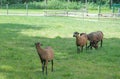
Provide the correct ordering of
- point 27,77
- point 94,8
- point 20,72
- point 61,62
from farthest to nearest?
1. point 94,8
2. point 61,62
3. point 20,72
4. point 27,77

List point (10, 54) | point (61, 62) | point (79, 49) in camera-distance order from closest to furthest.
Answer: point (61, 62) < point (10, 54) < point (79, 49)

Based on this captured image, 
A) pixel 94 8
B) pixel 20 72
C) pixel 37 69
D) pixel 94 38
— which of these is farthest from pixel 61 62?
pixel 94 8

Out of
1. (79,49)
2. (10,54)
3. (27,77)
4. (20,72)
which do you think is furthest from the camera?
(79,49)

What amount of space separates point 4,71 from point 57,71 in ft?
5.96

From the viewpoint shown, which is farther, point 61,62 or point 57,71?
point 61,62

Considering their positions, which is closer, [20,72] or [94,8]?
[20,72]

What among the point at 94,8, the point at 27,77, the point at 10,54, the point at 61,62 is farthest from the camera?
the point at 94,8

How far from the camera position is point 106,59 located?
15.4m

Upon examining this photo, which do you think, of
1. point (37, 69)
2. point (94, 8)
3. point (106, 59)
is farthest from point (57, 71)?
point (94, 8)

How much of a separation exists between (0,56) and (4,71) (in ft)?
10.5

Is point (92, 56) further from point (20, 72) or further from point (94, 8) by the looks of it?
point (94, 8)

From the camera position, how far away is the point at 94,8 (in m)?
77.1

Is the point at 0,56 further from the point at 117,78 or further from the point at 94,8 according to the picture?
the point at 94,8

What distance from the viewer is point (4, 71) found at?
40.0 ft
